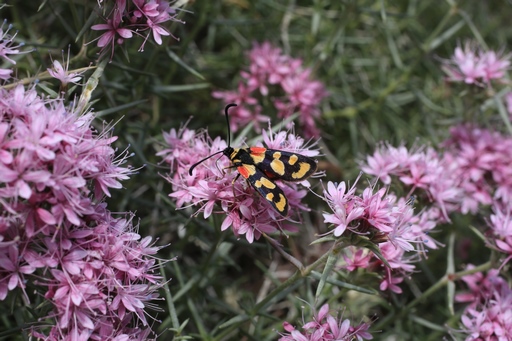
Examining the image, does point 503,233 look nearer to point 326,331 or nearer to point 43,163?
point 326,331

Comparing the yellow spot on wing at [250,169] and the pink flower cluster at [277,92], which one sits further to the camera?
the pink flower cluster at [277,92]

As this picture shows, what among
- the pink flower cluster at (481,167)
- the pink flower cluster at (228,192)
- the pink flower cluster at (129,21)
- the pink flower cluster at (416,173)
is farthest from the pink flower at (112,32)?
the pink flower cluster at (481,167)

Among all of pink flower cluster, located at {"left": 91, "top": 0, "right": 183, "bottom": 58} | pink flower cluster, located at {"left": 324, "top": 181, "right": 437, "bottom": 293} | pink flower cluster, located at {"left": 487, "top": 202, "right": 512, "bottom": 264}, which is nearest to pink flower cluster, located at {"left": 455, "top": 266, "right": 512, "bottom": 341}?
pink flower cluster, located at {"left": 487, "top": 202, "right": 512, "bottom": 264}

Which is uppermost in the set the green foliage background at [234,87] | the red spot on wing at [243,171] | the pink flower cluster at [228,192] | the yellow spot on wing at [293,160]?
the yellow spot on wing at [293,160]

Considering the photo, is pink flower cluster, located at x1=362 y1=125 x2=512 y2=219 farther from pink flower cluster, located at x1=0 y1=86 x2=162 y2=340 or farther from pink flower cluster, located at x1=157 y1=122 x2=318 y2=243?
pink flower cluster, located at x1=0 y1=86 x2=162 y2=340

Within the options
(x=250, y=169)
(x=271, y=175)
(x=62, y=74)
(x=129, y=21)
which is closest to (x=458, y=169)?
(x=271, y=175)

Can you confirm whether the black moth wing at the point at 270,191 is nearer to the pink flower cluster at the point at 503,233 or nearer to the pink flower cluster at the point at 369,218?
the pink flower cluster at the point at 369,218
